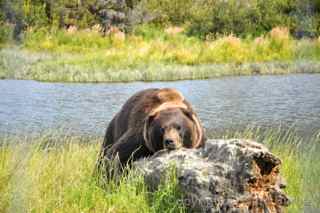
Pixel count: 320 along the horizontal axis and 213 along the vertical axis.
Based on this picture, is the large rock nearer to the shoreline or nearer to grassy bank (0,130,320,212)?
grassy bank (0,130,320,212)

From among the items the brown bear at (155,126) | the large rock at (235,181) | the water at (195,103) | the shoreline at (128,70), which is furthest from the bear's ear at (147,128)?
the shoreline at (128,70)

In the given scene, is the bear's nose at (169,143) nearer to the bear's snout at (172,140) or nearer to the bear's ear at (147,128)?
the bear's snout at (172,140)

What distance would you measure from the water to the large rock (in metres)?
3.49

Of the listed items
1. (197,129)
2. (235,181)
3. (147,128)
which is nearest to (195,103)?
(197,129)

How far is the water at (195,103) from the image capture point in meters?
6.58

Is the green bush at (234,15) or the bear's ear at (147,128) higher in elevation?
the green bush at (234,15)

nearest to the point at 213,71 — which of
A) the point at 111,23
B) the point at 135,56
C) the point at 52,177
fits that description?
the point at 135,56

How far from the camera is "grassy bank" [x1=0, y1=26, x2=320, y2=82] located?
9.11 m

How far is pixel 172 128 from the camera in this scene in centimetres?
297

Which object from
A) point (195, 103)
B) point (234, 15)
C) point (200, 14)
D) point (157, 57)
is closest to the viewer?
point (195, 103)

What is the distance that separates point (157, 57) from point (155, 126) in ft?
22.9

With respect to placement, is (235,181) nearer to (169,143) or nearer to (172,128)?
(169,143)

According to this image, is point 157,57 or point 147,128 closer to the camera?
point 147,128

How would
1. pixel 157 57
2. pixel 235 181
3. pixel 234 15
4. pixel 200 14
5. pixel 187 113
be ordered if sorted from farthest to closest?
1. pixel 234 15
2. pixel 157 57
3. pixel 200 14
4. pixel 187 113
5. pixel 235 181
